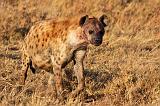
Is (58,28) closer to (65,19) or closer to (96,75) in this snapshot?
(65,19)

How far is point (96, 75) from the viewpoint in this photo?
8727mm

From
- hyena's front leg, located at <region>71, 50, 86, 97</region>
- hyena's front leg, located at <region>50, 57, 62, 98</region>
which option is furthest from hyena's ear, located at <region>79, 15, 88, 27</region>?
hyena's front leg, located at <region>50, 57, 62, 98</region>

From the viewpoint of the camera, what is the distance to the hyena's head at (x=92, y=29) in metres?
7.34

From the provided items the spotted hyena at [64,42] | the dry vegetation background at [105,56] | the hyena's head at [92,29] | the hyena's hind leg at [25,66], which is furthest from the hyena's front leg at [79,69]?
the hyena's hind leg at [25,66]

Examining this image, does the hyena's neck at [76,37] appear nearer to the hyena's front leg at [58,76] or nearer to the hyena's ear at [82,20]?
the hyena's ear at [82,20]

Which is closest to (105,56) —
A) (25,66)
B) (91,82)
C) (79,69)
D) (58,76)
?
(91,82)

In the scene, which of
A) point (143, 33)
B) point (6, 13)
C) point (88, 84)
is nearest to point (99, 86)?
point (88, 84)

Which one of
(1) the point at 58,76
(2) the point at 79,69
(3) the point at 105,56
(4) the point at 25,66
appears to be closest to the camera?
(1) the point at 58,76

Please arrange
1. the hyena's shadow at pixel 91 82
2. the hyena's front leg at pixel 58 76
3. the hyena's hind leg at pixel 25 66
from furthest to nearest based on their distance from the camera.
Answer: the hyena's hind leg at pixel 25 66
the hyena's shadow at pixel 91 82
the hyena's front leg at pixel 58 76

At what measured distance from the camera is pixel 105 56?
1030 cm

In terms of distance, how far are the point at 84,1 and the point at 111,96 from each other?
7.73 meters

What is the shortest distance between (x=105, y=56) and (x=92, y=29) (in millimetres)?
2944

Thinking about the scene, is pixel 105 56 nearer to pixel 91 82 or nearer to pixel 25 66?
pixel 91 82

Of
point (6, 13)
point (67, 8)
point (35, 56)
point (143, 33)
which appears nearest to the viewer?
point (35, 56)
